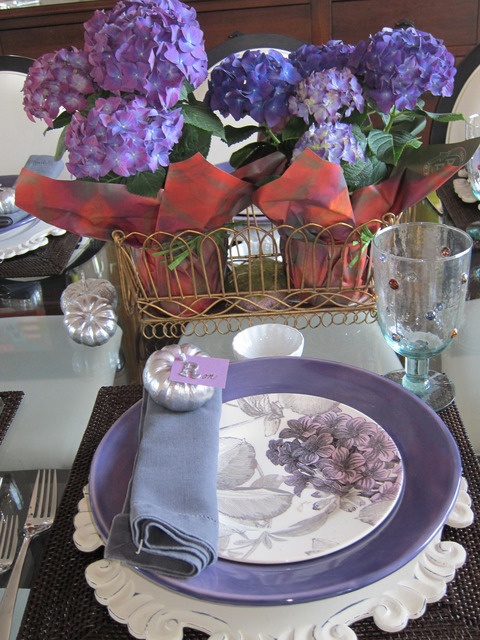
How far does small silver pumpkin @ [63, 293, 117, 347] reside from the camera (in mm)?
878

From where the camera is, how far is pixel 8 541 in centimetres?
60

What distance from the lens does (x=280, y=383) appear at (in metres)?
0.69

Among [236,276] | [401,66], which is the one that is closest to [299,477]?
[236,276]

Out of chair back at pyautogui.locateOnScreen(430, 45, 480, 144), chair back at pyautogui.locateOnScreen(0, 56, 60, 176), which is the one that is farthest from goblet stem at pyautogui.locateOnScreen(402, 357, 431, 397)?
chair back at pyautogui.locateOnScreen(0, 56, 60, 176)

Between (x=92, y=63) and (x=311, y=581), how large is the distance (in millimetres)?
510

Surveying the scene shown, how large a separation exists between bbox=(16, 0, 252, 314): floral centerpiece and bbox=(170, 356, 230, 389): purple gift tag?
6.2 inches

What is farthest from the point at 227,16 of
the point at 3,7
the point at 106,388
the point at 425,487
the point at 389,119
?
the point at 425,487

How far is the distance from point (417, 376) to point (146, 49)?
0.44 m

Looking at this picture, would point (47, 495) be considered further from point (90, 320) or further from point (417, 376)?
point (417, 376)

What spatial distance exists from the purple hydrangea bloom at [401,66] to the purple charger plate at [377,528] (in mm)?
282

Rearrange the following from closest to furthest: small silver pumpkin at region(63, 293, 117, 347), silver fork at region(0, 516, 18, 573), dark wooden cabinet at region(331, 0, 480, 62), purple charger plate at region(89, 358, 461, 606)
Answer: purple charger plate at region(89, 358, 461, 606), silver fork at region(0, 516, 18, 573), small silver pumpkin at region(63, 293, 117, 347), dark wooden cabinet at region(331, 0, 480, 62)

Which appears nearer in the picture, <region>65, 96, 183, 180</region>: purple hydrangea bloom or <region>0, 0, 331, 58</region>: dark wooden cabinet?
<region>65, 96, 183, 180</region>: purple hydrangea bloom

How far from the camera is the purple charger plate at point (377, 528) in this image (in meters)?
0.46

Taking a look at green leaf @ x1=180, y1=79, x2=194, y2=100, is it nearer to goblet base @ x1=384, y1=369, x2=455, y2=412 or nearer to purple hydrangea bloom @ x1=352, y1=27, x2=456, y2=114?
purple hydrangea bloom @ x1=352, y1=27, x2=456, y2=114
